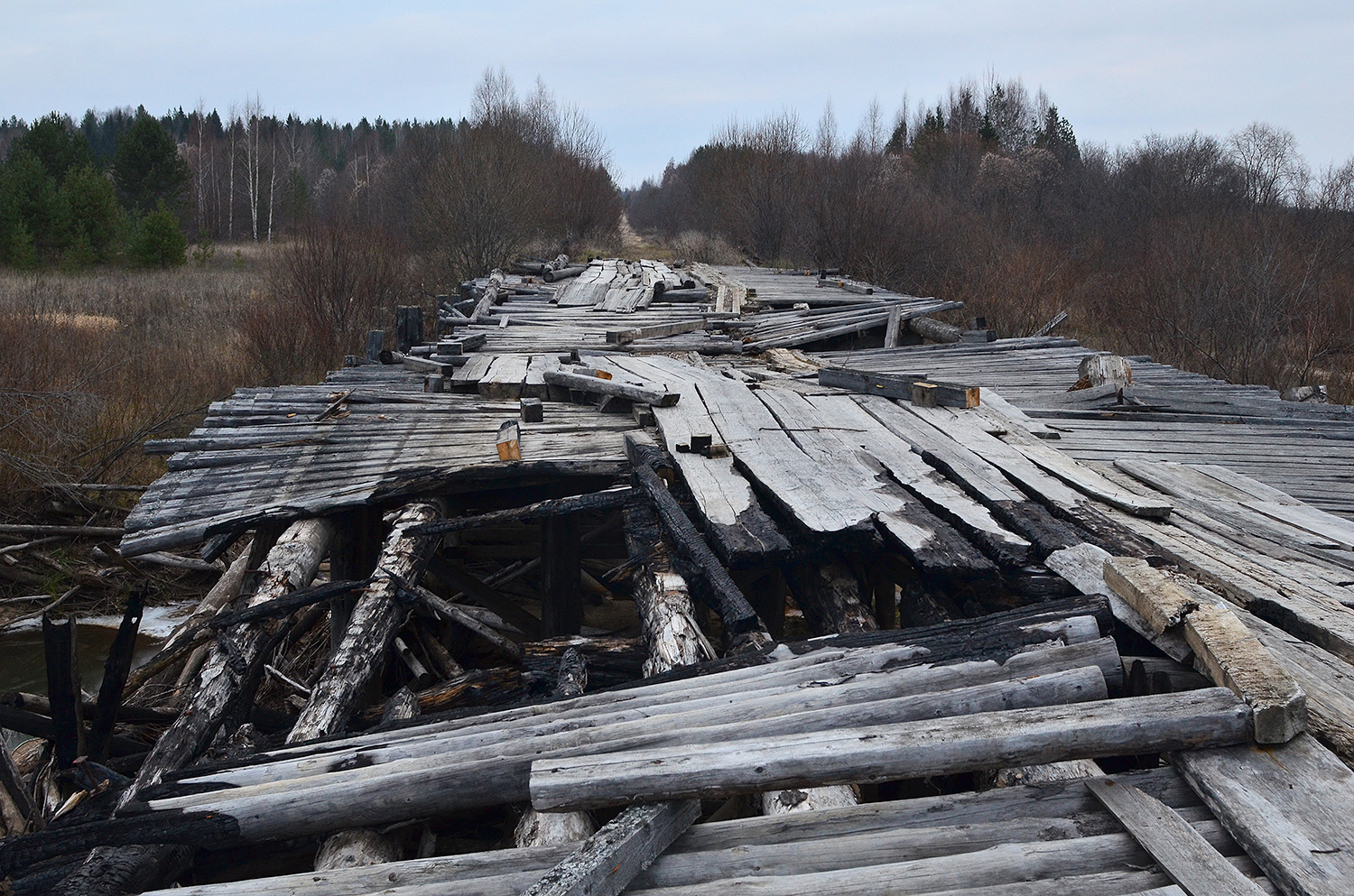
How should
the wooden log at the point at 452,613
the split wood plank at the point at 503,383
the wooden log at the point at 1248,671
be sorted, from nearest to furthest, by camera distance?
1. the wooden log at the point at 1248,671
2. the wooden log at the point at 452,613
3. the split wood plank at the point at 503,383

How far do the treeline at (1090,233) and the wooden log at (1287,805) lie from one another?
1215 centimetres

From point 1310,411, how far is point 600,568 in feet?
17.1

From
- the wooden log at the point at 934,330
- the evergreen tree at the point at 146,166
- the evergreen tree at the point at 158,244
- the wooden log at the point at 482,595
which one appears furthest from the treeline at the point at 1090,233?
the evergreen tree at the point at 146,166

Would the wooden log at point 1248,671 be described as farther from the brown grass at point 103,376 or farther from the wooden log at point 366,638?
the brown grass at point 103,376

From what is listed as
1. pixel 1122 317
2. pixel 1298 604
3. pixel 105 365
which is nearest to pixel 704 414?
pixel 1298 604

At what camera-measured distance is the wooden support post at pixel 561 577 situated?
5992 millimetres

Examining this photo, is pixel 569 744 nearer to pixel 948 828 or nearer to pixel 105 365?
pixel 948 828

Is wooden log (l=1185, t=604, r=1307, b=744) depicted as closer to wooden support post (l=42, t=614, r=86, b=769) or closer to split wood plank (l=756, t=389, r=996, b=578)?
split wood plank (l=756, t=389, r=996, b=578)

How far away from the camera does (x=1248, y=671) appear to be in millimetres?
2195

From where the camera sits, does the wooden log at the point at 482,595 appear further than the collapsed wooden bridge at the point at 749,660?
Yes

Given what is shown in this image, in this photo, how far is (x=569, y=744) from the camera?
7.11ft

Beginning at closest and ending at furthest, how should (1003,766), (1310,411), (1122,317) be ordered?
1. (1003,766)
2. (1310,411)
3. (1122,317)

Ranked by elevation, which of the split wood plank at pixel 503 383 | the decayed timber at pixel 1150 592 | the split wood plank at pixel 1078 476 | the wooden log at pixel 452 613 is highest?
the split wood plank at pixel 503 383

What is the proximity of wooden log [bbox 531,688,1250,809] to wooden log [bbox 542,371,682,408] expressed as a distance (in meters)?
3.68
